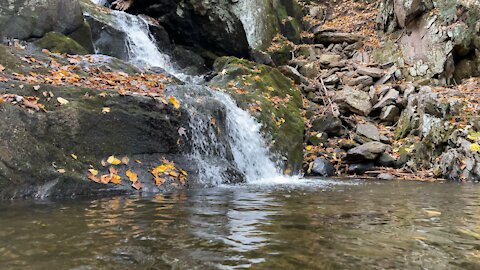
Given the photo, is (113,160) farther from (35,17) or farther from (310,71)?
(310,71)

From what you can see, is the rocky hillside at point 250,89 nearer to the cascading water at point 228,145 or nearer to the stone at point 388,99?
the stone at point 388,99

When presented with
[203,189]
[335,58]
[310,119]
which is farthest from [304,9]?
[203,189]

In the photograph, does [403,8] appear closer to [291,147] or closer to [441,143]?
[441,143]

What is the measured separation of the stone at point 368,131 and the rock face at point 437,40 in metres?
4.30

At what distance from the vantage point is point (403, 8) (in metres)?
16.1

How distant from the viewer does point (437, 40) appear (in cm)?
1460

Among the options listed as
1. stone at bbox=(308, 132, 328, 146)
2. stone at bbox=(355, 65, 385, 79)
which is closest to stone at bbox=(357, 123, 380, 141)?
stone at bbox=(308, 132, 328, 146)

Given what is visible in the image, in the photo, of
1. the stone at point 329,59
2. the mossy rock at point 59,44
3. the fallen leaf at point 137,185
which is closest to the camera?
the fallen leaf at point 137,185

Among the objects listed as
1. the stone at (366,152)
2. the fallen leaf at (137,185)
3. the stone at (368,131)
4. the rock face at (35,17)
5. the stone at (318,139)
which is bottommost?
the fallen leaf at (137,185)

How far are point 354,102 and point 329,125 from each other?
1.74 meters

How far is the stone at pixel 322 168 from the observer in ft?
34.5

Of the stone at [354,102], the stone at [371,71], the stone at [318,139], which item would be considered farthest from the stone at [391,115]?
the stone at [371,71]

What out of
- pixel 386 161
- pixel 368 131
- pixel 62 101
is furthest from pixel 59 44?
pixel 386 161

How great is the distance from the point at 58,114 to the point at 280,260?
15.3ft
